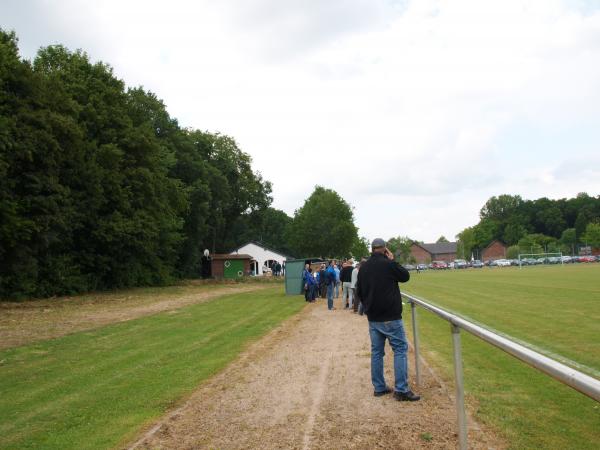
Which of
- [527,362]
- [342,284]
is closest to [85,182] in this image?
[342,284]

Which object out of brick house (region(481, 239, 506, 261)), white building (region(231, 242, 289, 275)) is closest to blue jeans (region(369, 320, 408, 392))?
white building (region(231, 242, 289, 275))

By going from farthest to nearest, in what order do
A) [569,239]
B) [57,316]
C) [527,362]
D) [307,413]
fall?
[569,239], [57,316], [307,413], [527,362]

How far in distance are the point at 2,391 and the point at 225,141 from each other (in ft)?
199

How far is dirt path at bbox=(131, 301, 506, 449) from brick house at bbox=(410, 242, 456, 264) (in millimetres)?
175853

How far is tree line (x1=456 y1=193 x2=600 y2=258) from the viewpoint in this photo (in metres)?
140

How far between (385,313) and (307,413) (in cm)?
154

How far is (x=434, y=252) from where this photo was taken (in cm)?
18800

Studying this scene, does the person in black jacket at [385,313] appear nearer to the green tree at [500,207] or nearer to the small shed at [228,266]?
the small shed at [228,266]

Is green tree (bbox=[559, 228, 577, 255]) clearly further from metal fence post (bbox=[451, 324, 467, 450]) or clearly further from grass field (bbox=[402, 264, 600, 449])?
metal fence post (bbox=[451, 324, 467, 450])

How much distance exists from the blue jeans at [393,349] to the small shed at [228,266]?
200 ft

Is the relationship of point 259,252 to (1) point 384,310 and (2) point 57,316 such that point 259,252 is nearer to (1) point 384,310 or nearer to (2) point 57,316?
(2) point 57,316

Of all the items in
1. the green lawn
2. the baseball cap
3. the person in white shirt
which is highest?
the baseball cap

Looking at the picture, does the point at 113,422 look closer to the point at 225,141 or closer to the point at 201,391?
the point at 201,391

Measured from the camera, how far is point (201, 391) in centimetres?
764
